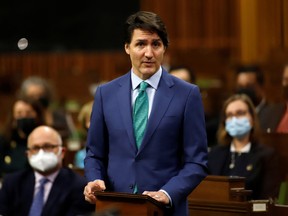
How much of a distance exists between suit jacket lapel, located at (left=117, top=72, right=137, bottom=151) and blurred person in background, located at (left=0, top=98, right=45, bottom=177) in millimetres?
2936

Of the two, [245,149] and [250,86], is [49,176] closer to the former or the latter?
[245,149]

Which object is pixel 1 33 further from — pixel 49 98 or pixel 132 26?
pixel 132 26

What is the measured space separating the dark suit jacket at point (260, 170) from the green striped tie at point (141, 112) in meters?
2.21

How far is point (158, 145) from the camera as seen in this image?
426 cm

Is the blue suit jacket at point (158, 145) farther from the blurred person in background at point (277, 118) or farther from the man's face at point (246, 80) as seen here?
the man's face at point (246, 80)

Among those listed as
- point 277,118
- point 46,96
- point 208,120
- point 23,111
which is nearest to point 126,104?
point 277,118

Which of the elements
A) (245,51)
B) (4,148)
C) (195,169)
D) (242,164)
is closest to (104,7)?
(245,51)

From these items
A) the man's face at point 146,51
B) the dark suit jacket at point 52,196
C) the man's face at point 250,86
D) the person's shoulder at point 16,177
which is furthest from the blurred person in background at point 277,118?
the man's face at point 146,51

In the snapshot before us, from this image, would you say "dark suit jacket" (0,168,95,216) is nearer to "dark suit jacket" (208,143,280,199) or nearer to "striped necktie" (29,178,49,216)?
"striped necktie" (29,178,49,216)

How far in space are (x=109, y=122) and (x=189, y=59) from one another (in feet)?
27.6

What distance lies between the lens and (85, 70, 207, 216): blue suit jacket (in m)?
4.26

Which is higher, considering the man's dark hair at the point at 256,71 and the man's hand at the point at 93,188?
the man's dark hair at the point at 256,71

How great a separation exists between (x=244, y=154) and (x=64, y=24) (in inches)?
390

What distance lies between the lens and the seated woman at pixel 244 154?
6457 mm
